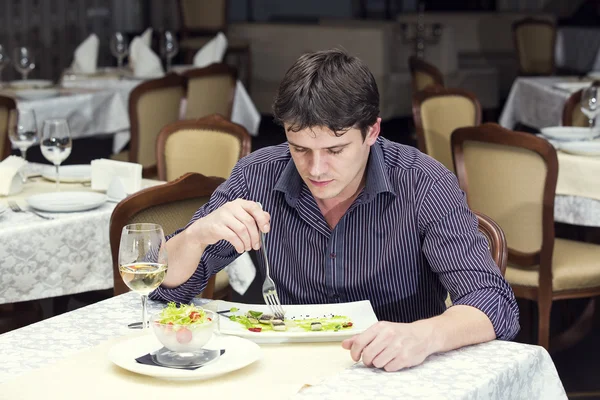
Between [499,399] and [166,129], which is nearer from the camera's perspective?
[499,399]

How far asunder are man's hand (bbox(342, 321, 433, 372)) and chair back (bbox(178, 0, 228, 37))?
29.6 ft

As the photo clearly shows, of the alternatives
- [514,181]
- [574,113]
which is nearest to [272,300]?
[514,181]

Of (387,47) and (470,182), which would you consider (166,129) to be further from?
(387,47)

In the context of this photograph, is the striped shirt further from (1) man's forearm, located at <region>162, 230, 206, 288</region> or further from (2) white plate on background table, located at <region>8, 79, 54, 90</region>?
(2) white plate on background table, located at <region>8, 79, 54, 90</region>

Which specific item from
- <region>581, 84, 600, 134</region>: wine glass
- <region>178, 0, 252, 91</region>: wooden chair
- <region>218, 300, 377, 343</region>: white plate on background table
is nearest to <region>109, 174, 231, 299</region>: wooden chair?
<region>218, 300, 377, 343</region>: white plate on background table

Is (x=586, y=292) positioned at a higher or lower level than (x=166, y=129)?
lower

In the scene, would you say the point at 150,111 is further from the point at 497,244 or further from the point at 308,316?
the point at 308,316

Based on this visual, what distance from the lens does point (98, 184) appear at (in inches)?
127

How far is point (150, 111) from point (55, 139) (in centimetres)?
179

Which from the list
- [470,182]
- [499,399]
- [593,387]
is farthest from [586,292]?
[499,399]

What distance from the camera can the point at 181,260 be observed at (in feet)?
6.43

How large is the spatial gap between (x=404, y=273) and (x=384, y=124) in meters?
7.36

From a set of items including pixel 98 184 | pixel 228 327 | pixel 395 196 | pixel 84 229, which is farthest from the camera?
pixel 98 184

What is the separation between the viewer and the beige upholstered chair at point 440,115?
4660mm
